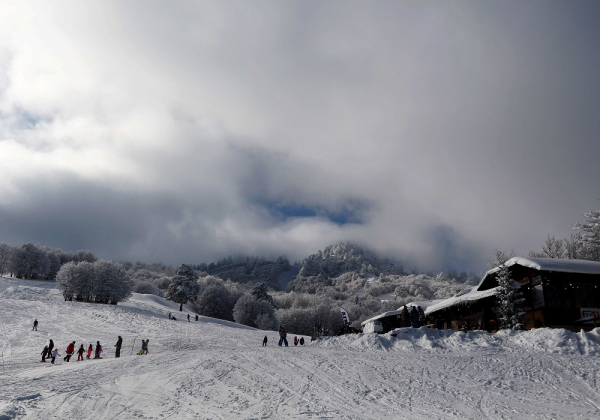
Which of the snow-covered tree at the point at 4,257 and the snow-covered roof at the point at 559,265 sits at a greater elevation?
the snow-covered tree at the point at 4,257

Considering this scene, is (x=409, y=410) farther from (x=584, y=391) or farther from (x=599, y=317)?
(x=599, y=317)

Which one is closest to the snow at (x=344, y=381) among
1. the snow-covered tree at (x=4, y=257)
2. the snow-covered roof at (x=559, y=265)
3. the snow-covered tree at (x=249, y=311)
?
the snow-covered roof at (x=559, y=265)

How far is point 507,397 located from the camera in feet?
45.5

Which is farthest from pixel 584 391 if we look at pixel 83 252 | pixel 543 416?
pixel 83 252

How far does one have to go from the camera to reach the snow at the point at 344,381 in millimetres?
11914

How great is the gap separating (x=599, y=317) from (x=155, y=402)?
93.7ft

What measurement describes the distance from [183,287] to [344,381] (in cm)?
6314

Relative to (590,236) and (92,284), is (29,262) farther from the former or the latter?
(590,236)

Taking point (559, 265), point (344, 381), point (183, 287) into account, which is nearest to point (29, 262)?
point (183, 287)

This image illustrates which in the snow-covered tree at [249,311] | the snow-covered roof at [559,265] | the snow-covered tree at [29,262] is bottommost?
the snow-covered tree at [249,311]

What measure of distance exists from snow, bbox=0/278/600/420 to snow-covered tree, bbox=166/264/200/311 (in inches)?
1827

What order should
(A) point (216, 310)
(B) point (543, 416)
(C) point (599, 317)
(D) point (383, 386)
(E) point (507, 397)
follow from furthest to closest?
1. (A) point (216, 310)
2. (C) point (599, 317)
3. (D) point (383, 386)
4. (E) point (507, 397)
5. (B) point (543, 416)

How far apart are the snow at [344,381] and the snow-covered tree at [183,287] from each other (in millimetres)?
46403

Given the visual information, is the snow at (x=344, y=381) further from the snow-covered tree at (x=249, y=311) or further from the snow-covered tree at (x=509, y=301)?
the snow-covered tree at (x=249, y=311)
